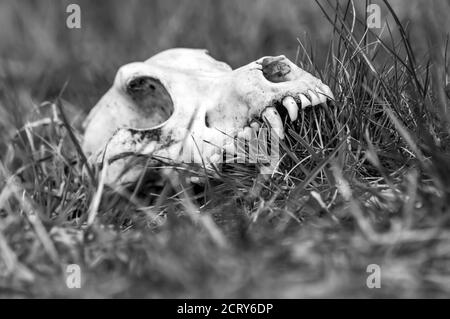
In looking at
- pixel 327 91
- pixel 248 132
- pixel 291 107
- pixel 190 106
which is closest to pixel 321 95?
pixel 327 91

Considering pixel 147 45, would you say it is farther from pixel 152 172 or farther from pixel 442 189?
pixel 442 189

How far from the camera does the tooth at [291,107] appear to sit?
207 centimetres

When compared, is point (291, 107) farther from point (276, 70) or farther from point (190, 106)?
point (190, 106)

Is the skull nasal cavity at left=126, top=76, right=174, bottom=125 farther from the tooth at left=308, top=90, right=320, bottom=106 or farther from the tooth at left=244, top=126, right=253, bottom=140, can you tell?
the tooth at left=308, top=90, right=320, bottom=106

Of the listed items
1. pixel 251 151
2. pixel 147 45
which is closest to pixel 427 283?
pixel 251 151

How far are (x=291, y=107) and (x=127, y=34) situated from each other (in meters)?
2.68

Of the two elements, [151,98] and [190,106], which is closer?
[190,106]

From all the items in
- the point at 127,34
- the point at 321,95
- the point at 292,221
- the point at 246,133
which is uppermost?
the point at 127,34

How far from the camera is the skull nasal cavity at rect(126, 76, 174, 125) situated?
94.5 inches

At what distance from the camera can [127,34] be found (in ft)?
14.9

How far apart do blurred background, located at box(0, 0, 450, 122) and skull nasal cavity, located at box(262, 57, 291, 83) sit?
1.15 meters

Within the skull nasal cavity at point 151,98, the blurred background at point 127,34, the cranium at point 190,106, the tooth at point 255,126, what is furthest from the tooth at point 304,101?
the blurred background at point 127,34

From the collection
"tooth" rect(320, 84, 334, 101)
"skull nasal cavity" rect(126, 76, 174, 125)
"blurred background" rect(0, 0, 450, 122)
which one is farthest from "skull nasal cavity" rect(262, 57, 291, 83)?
"blurred background" rect(0, 0, 450, 122)
